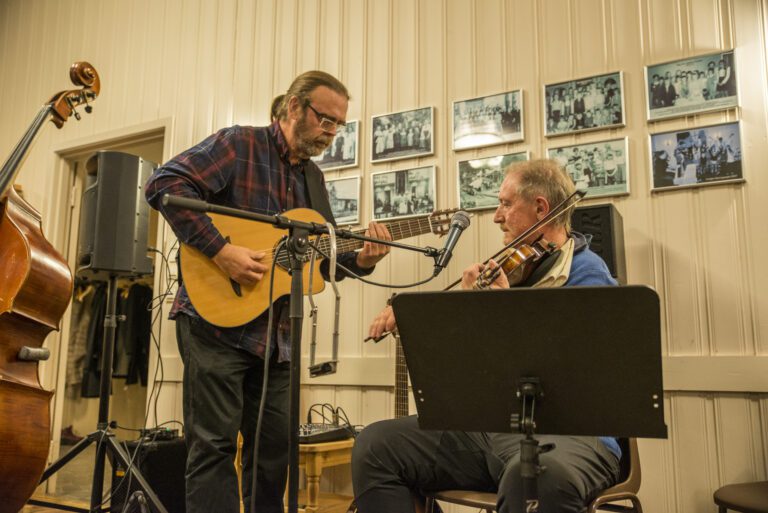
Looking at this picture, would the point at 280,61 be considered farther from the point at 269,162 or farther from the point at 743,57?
the point at 743,57

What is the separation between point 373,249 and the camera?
2.09 meters

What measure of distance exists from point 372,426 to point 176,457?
1444 millimetres

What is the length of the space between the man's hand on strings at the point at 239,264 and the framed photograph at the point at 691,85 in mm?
1725

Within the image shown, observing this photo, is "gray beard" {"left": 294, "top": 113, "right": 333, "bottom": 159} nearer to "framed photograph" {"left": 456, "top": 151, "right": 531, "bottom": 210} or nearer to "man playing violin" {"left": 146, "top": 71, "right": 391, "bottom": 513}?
"man playing violin" {"left": 146, "top": 71, "right": 391, "bottom": 513}

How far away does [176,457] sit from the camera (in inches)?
111

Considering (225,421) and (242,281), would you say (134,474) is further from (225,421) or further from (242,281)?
(242,281)

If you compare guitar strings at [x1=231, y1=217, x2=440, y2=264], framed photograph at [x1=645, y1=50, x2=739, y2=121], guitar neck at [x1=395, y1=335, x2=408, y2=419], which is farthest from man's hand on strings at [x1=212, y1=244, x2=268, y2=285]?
framed photograph at [x1=645, y1=50, x2=739, y2=121]

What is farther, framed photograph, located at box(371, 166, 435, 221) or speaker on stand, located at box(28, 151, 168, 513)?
framed photograph, located at box(371, 166, 435, 221)

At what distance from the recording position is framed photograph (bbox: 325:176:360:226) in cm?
332

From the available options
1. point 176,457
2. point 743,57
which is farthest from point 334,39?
point 176,457

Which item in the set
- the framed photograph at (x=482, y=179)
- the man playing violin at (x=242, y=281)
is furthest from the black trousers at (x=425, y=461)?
the framed photograph at (x=482, y=179)

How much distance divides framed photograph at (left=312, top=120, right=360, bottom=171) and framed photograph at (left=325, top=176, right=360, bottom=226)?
85 millimetres

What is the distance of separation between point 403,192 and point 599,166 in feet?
3.04

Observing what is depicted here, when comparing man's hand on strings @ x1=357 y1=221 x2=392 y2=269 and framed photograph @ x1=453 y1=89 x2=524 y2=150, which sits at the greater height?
framed photograph @ x1=453 y1=89 x2=524 y2=150
